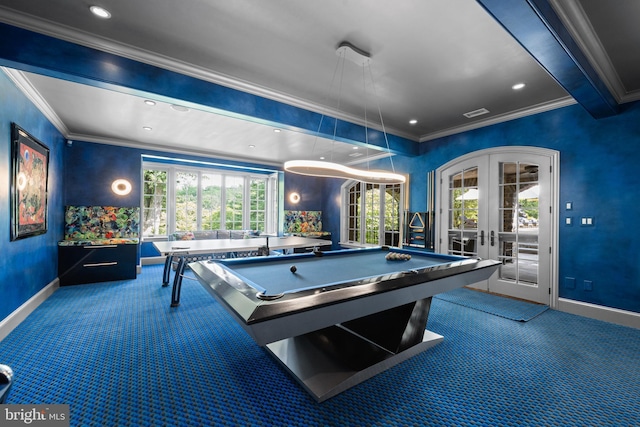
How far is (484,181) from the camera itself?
459 centimetres

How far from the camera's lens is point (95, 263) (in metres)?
4.95

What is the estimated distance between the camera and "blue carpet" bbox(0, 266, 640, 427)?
181 cm

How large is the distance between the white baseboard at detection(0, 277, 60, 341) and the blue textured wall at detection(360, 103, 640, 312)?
21.5 ft

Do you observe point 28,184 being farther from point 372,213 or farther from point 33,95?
point 372,213

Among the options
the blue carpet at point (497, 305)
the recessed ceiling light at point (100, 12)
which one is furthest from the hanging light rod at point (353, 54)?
the blue carpet at point (497, 305)

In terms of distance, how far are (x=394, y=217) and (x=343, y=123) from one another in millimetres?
2855

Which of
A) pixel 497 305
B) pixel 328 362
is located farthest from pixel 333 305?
pixel 497 305

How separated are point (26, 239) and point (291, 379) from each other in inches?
145

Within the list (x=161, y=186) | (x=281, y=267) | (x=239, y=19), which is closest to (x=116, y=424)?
(x=281, y=267)

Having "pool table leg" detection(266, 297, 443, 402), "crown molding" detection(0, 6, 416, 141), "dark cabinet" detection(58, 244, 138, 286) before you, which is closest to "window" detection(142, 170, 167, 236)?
"dark cabinet" detection(58, 244, 138, 286)

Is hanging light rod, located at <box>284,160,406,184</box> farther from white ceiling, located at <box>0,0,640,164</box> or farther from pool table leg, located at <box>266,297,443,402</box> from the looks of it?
pool table leg, located at <box>266,297,443,402</box>

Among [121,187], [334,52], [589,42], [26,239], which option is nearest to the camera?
[589,42]

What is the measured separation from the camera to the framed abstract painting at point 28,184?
9.83 feet

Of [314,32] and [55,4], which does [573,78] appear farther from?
[55,4]
